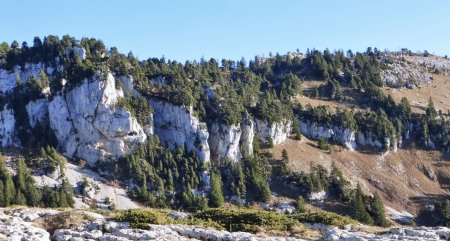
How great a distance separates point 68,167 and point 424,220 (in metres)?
95.1

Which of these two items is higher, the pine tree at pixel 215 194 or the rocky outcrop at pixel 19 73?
the rocky outcrop at pixel 19 73

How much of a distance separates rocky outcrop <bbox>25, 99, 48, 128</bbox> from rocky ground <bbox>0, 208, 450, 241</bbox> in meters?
115

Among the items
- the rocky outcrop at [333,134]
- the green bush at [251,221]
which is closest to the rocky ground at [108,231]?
the green bush at [251,221]

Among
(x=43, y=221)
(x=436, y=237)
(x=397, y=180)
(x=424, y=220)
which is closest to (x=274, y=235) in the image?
(x=436, y=237)

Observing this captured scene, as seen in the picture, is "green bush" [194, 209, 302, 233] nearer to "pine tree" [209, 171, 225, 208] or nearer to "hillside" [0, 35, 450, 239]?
"hillside" [0, 35, 450, 239]

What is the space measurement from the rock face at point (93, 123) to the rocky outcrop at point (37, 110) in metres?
2.89

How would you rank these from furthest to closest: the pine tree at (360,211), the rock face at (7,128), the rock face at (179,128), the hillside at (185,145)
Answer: the rock face at (179,128)
the rock face at (7,128)
the hillside at (185,145)
the pine tree at (360,211)

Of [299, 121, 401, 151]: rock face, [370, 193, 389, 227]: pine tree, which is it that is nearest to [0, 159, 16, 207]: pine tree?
[370, 193, 389, 227]: pine tree

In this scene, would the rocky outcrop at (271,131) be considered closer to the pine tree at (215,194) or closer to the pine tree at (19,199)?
the pine tree at (215,194)

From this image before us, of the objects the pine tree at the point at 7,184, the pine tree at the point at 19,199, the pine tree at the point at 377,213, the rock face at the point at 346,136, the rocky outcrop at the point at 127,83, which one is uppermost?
the rocky outcrop at the point at 127,83

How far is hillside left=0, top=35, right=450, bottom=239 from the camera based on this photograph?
440 feet

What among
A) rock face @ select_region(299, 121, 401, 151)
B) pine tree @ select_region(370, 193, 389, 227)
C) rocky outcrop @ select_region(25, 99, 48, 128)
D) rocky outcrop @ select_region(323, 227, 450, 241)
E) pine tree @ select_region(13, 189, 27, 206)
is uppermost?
rocky outcrop @ select_region(25, 99, 48, 128)

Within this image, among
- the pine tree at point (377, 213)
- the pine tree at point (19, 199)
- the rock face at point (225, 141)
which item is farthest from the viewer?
the rock face at point (225, 141)

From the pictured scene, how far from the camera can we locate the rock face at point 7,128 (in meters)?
149
